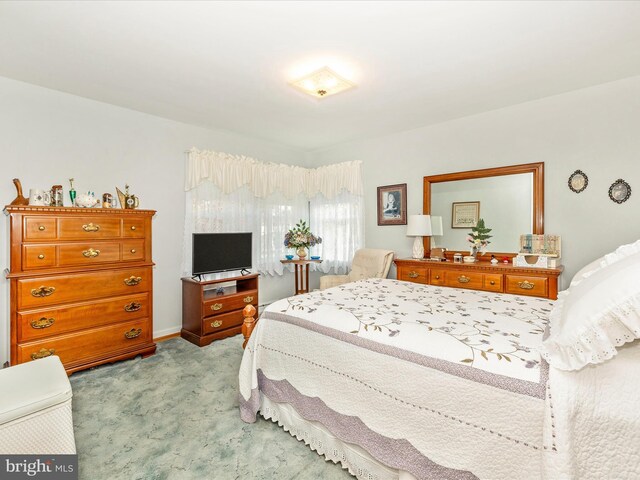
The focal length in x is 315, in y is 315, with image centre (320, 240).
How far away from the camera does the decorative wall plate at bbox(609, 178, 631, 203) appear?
2873 mm

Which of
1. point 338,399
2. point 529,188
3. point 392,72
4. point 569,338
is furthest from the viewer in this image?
point 529,188

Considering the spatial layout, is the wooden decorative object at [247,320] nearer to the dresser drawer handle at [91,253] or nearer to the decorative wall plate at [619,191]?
the dresser drawer handle at [91,253]

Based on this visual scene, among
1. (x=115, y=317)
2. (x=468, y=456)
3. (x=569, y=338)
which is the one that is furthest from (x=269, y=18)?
(x=115, y=317)

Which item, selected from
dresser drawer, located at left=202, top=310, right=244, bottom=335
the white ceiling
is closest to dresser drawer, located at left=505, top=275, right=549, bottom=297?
the white ceiling

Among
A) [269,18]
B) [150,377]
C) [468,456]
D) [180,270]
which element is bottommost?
[150,377]

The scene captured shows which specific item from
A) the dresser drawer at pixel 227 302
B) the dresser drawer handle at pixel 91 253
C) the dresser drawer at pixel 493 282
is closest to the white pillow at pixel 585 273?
the dresser drawer at pixel 493 282

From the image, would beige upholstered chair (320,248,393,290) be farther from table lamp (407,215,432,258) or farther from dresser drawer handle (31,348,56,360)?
dresser drawer handle (31,348,56,360)

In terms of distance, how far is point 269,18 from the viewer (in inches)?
79.3

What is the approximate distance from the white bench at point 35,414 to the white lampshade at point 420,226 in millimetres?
3524

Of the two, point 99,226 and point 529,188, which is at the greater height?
point 529,188

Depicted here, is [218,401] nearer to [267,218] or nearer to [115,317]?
[115,317]

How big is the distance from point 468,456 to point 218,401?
1.82 metres

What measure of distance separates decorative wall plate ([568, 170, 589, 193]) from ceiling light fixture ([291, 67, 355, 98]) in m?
2.38

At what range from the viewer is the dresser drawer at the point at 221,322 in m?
3.63
